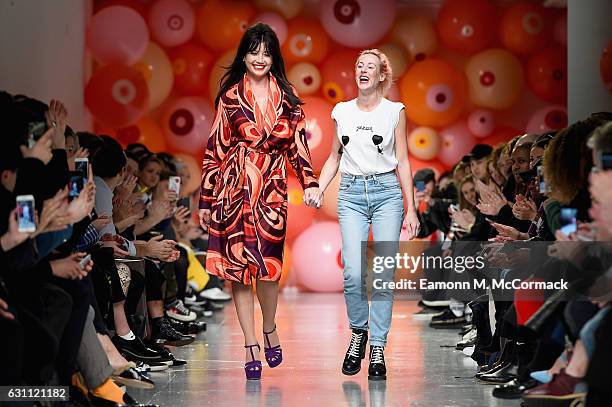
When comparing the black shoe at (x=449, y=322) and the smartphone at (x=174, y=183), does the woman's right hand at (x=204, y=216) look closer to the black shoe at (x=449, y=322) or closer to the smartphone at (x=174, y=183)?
the smartphone at (x=174, y=183)

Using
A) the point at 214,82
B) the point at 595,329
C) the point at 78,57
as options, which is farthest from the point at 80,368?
the point at 214,82

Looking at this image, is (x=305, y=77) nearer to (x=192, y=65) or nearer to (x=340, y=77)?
(x=340, y=77)

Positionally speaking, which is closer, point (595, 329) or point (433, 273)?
point (595, 329)

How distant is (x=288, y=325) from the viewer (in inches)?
269

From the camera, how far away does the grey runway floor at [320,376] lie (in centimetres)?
389

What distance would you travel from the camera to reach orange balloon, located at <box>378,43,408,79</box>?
29.8ft

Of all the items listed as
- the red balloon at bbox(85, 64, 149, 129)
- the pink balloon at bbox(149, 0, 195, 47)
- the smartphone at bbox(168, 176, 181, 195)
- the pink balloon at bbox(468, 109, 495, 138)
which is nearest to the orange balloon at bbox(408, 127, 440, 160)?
the pink balloon at bbox(468, 109, 495, 138)

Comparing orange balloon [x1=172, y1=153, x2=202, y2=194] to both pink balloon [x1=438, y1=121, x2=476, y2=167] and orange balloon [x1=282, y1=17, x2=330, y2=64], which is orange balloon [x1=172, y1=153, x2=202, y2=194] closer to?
orange balloon [x1=282, y1=17, x2=330, y2=64]

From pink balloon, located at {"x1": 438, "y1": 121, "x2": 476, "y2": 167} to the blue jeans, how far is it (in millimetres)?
4818

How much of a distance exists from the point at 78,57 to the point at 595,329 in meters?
6.20

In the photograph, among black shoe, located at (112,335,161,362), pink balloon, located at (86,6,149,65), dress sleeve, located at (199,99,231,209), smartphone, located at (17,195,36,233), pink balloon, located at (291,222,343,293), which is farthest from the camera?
pink balloon, located at (291,222,343,293)

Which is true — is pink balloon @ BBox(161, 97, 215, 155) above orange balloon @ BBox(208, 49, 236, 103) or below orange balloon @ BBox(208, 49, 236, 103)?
below

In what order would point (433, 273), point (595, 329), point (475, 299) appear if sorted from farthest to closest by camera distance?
point (433, 273)
point (475, 299)
point (595, 329)

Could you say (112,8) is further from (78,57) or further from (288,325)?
(288,325)
